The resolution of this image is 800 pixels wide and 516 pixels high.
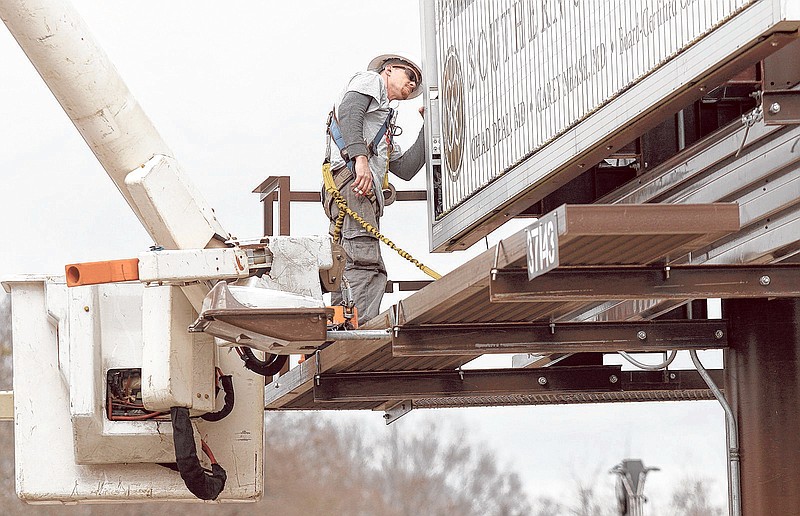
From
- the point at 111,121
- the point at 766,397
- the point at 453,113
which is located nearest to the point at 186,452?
the point at 111,121

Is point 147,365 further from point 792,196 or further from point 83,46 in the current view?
point 792,196

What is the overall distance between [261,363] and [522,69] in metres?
2.69

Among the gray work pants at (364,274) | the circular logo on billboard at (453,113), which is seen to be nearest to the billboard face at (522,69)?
the circular logo on billboard at (453,113)

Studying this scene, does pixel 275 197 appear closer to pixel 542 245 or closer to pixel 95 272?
pixel 95 272

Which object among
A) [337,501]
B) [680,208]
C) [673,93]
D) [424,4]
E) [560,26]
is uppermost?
[424,4]

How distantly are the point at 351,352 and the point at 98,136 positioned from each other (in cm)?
254

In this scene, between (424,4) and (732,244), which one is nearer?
(732,244)

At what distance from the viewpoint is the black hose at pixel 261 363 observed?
10719 millimetres

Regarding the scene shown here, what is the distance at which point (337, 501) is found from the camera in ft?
99.9

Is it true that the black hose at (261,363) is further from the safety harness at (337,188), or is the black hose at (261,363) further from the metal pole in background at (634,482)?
the metal pole in background at (634,482)

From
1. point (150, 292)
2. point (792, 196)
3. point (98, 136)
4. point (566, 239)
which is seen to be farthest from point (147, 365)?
point (792, 196)

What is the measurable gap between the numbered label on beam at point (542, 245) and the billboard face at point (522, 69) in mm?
1356

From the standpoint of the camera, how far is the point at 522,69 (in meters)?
11.4

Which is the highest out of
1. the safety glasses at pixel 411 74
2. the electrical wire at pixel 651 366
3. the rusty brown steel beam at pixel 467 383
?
the safety glasses at pixel 411 74
